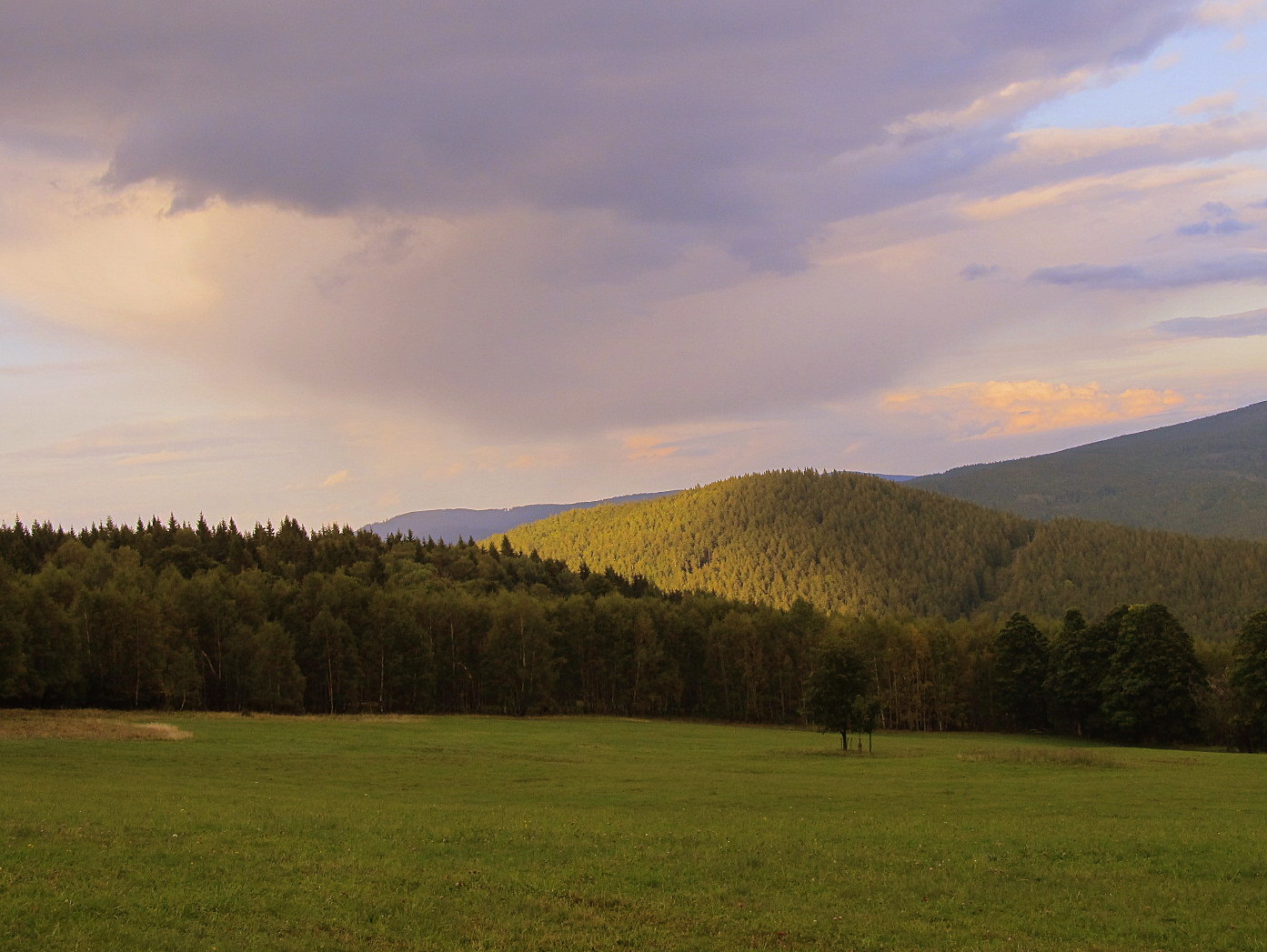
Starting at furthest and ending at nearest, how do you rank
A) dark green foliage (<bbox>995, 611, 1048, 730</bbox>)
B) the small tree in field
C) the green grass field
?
dark green foliage (<bbox>995, 611, 1048, 730</bbox>) → the small tree in field → the green grass field

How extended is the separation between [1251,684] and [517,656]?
77.6 metres

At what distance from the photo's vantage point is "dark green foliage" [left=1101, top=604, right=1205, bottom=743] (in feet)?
313

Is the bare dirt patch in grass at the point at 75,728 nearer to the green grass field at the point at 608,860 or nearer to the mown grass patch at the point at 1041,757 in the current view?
the green grass field at the point at 608,860

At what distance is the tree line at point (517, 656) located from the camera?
94.1 m

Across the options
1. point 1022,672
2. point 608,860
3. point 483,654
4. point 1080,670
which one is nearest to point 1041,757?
point 608,860

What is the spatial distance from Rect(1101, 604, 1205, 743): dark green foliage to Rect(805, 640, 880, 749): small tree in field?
38419mm

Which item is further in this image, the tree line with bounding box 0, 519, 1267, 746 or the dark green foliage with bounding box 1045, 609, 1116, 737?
the dark green foliage with bounding box 1045, 609, 1116, 737

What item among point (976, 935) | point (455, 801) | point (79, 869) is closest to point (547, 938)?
point (976, 935)

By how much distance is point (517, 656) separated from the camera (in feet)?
393

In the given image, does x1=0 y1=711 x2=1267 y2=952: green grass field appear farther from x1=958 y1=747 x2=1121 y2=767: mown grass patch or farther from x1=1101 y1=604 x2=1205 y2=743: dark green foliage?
x1=1101 y1=604 x2=1205 y2=743: dark green foliage

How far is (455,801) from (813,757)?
117ft

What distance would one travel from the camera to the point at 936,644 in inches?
4840

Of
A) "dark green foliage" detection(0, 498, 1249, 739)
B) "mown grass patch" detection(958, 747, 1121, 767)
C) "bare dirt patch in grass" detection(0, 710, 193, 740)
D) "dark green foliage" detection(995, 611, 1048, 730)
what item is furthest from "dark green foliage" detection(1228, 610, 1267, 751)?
"bare dirt patch in grass" detection(0, 710, 193, 740)

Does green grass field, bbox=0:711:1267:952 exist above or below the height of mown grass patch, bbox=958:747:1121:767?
above
